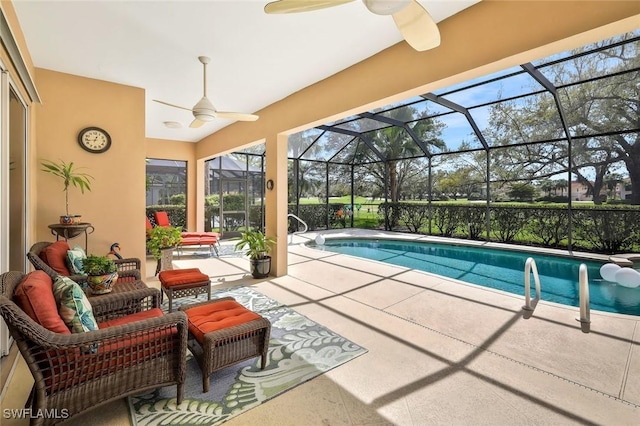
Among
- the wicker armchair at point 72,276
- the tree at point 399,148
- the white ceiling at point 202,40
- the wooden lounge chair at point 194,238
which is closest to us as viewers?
the wicker armchair at point 72,276

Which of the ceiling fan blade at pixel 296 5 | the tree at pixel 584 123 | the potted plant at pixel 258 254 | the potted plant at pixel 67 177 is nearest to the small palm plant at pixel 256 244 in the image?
the potted plant at pixel 258 254

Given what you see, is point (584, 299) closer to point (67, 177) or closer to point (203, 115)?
point (203, 115)

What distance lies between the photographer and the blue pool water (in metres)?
4.87

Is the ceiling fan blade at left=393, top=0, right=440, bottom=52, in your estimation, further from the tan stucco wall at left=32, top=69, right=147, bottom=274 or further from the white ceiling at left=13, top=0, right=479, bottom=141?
the tan stucco wall at left=32, top=69, right=147, bottom=274

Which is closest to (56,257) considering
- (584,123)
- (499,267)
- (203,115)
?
(203,115)

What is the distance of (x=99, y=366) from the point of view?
1.81m

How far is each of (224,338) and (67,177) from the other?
11.7ft

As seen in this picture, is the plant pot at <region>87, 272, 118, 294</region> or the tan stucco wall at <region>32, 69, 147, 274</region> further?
the tan stucco wall at <region>32, 69, 147, 274</region>

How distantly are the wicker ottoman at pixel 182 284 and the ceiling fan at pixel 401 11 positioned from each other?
307cm

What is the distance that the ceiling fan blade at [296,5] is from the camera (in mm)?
2002

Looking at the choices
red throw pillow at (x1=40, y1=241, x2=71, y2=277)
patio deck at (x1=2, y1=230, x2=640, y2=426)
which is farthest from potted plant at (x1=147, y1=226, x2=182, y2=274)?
patio deck at (x1=2, y1=230, x2=640, y2=426)

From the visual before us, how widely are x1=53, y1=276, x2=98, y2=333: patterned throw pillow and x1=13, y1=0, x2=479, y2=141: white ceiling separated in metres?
2.58

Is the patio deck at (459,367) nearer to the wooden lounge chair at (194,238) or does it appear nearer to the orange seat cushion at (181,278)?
the orange seat cushion at (181,278)

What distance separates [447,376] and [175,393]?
82.6 inches
